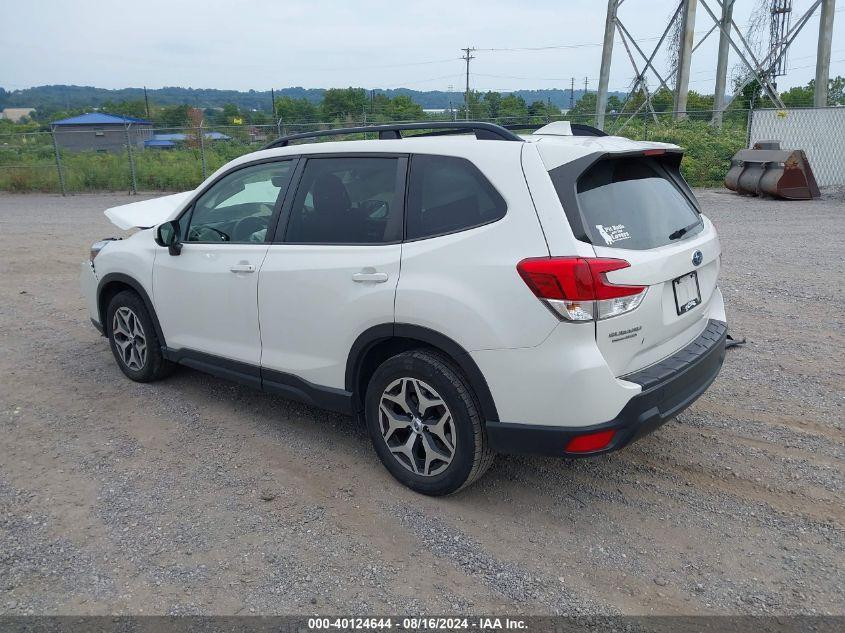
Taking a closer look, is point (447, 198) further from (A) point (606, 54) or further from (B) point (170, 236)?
(A) point (606, 54)

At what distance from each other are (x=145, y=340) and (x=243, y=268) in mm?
1417

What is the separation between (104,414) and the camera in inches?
194

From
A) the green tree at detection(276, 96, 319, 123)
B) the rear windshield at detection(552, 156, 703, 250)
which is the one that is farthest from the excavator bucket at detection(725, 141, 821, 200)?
the green tree at detection(276, 96, 319, 123)

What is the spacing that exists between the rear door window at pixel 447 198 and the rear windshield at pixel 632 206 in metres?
0.37

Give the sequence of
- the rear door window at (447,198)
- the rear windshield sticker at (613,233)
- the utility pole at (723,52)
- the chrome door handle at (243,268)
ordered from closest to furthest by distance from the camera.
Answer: the rear windshield sticker at (613,233) < the rear door window at (447,198) < the chrome door handle at (243,268) < the utility pole at (723,52)

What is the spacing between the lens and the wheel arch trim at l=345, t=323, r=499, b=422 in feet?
10.9

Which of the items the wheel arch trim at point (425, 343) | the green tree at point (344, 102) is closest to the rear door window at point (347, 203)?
the wheel arch trim at point (425, 343)

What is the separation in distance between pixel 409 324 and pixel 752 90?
32827 millimetres

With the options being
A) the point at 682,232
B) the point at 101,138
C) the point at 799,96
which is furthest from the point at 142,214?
the point at 799,96

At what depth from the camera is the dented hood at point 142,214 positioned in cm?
575

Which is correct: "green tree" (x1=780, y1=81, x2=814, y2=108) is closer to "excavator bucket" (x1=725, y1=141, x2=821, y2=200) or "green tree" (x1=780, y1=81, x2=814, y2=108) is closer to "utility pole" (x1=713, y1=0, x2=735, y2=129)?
"utility pole" (x1=713, y1=0, x2=735, y2=129)

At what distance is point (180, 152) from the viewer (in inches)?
934

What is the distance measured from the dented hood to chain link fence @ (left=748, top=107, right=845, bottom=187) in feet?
58.5

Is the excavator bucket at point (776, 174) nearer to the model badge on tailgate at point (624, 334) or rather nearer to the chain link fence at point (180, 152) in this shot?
the chain link fence at point (180, 152)
